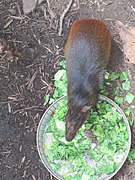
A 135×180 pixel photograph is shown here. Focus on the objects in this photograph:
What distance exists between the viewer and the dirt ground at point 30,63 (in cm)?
494

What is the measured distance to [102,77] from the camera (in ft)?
15.7

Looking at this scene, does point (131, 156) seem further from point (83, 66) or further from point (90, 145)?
point (83, 66)

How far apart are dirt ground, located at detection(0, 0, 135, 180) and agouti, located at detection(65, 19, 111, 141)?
1.30ft

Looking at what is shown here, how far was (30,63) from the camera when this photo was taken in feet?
16.9

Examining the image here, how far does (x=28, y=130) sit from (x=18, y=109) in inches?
9.5

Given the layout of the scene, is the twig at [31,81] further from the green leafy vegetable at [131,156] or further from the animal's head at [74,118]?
the green leafy vegetable at [131,156]

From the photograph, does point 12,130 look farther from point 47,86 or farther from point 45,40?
point 45,40

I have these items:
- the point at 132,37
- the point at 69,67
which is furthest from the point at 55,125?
the point at 132,37

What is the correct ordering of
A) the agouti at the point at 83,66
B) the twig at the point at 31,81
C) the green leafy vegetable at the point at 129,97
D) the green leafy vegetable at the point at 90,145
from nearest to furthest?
1. the agouti at the point at 83,66
2. the green leafy vegetable at the point at 90,145
3. the green leafy vegetable at the point at 129,97
4. the twig at the point at 31,81

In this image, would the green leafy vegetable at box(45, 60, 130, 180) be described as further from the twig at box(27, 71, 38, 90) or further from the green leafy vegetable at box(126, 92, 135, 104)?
the twig at box(27, 71, 38, 90)

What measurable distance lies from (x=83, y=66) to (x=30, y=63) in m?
0.79

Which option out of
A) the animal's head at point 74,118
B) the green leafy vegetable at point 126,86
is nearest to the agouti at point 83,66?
the animal's head at point 74,118

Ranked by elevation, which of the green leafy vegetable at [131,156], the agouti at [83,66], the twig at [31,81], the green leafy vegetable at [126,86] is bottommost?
the green leafy vegetable at [131,156]

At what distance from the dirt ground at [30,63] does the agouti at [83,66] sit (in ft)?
1.30
